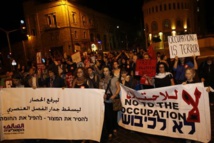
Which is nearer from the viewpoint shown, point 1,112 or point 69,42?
point 1,112

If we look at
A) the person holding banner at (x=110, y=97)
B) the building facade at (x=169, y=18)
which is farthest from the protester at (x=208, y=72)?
the building facade at (x=169, y=18)

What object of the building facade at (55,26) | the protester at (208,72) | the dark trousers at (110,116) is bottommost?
the dark trousers at (110,116)

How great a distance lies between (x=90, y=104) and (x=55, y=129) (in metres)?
1.07

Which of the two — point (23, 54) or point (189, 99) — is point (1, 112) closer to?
point (189, 99)

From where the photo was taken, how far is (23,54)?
37.5 meters

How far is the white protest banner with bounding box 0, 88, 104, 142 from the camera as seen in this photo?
17.0 ft

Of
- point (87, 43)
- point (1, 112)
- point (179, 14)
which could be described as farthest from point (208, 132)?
point (179, 14)

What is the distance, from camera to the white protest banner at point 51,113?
5.19 m

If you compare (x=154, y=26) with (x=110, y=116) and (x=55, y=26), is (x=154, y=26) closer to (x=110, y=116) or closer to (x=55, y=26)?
(x=55, y=26)

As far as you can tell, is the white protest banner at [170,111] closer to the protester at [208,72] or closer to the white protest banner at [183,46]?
the white protest banner at [183,46]

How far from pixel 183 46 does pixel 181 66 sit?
1.98ft

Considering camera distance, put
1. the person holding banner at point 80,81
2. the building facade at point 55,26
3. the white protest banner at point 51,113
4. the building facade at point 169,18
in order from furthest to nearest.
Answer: the building facade at point 169,18
the building facade at point 55,26
the person holding banner at point 80,81
the white protest banner at point 51,113

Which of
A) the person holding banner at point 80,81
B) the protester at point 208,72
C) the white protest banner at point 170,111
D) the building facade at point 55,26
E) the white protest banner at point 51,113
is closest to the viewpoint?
the white protest banner at point 170,111

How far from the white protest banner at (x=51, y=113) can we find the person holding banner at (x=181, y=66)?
2711mm
